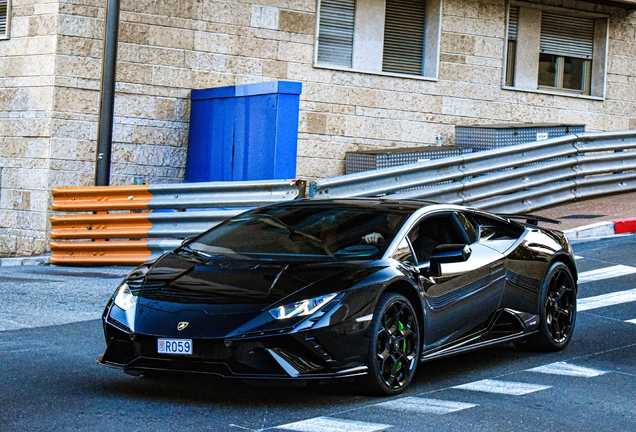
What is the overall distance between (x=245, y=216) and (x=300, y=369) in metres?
2.06

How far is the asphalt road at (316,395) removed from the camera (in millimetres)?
5703

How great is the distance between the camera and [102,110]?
14.0 m

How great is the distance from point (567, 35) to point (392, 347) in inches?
619

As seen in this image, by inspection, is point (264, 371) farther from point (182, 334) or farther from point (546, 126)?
point (546, 126)

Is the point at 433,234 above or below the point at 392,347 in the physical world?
above

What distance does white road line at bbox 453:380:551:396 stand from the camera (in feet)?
22.1

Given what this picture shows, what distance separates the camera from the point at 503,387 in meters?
6.88

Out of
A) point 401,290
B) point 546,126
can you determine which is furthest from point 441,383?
point 546,126

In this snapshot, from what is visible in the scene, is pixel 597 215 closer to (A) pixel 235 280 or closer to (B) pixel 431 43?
(B) pixel 431 43

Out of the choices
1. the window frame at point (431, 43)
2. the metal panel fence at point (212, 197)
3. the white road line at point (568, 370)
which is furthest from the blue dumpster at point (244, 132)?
the white road line at point (568, 370)

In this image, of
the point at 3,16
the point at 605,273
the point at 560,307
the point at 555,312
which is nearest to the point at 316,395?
the point at 555,312

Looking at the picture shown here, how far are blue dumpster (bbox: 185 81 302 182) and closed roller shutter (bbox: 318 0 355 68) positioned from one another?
2648mm

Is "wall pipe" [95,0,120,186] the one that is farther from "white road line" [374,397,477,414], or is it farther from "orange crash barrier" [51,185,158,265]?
"white road line" [374,397,477,414]

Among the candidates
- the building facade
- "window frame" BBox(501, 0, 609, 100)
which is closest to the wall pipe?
the building facade
